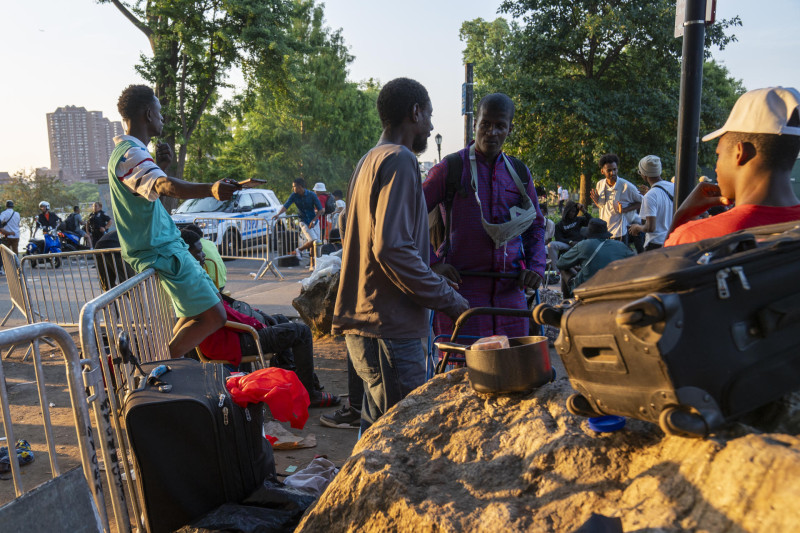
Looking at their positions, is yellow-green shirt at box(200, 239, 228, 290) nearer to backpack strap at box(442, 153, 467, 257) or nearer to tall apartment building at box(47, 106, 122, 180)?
backpack strap at box(442, 153, 467, 257)

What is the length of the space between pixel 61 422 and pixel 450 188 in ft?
13.3

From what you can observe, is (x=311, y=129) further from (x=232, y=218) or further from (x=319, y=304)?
(x=319, y=304)

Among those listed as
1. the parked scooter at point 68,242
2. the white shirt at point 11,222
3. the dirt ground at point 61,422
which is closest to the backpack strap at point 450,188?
the dirt ground at point 61,422

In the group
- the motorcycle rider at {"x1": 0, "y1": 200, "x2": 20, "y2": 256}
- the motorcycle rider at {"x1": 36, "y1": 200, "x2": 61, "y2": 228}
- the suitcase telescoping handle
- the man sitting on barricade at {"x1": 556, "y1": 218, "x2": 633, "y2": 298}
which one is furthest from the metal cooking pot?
the motorcycle rider at {"x1": 36, "y1": 200, "x2": 61, "y2": 228}

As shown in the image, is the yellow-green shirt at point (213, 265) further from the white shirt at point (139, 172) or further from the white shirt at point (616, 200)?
the white shirt at point (616, 200)

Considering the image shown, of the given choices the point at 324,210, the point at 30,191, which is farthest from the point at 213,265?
the point at 30,191

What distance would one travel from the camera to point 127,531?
10.1ft

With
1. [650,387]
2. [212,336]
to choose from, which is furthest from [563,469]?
[212,336]

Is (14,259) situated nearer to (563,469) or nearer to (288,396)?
(288,396)

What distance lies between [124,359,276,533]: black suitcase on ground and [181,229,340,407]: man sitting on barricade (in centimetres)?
185

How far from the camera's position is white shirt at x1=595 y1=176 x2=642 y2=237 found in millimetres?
9094

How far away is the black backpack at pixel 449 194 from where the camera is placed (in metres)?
3.81

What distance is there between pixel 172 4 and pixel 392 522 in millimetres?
22419

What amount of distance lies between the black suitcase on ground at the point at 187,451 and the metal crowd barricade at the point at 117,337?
21cm
